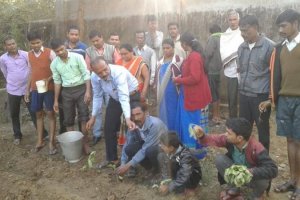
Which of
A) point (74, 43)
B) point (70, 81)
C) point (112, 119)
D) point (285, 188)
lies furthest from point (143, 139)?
point (74, 43)

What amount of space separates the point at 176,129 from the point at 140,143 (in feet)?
2.27

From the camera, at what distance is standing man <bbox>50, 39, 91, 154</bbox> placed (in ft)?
16.4

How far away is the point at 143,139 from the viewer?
4320 mm

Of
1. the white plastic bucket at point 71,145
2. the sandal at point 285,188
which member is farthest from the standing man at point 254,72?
the white plastic bucket at point 71,145

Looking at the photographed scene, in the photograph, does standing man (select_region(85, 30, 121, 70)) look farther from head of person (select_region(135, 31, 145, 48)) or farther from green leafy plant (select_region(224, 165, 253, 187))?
green leafy plant (select_region(224, 165, 253, 187))

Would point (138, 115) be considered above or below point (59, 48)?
below

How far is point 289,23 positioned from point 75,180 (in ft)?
10.4

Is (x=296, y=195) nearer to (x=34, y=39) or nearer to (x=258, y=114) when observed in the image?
(x=258, y=114)

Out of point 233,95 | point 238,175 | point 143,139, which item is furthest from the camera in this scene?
point 233,95

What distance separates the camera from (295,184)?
3.81 metres

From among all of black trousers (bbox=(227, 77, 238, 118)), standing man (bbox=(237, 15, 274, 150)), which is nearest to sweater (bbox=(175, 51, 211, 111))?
standing man (bbox=(237, 15, 274, 150))

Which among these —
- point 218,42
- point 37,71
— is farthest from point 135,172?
point 218,42

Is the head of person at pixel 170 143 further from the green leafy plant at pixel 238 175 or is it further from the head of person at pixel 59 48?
the head of person at pixel 59 48

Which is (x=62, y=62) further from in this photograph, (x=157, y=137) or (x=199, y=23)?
(x=199, y=23)
